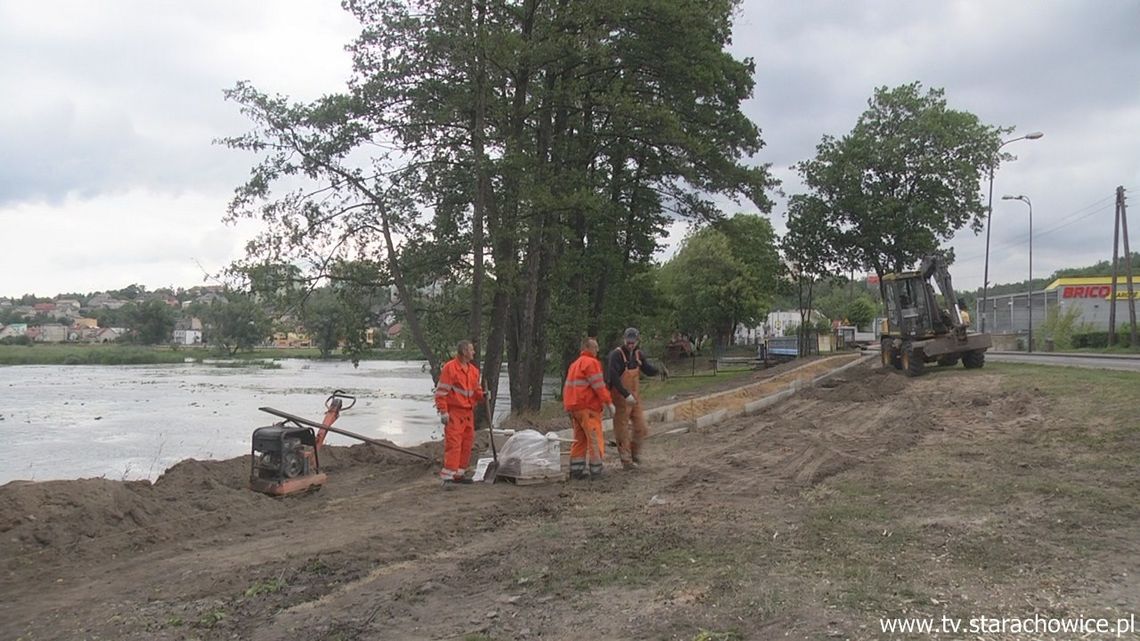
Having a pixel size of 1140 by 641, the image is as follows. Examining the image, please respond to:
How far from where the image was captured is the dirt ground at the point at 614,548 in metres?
4.48

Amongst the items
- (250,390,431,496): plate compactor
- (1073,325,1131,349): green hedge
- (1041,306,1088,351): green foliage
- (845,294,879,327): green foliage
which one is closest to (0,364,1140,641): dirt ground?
(250,390,431,496): plate compactor

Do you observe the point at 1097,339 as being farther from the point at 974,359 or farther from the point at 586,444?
the point at 586,444

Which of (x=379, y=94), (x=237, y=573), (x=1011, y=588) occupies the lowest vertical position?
(x=237, y=573)

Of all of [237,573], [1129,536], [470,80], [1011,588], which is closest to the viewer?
[1011,588]

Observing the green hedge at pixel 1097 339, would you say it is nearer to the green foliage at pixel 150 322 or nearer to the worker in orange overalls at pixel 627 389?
the worker in orange overalls at pixel 627 389

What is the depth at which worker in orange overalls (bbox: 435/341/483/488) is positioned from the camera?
357 inches

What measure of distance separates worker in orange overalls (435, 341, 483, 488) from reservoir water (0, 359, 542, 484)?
7.76 metres

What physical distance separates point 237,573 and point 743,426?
9563mm

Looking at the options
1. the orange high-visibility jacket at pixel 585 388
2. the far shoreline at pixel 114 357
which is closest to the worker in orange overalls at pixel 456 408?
the orange high-visibility jacket at pixel 585 388

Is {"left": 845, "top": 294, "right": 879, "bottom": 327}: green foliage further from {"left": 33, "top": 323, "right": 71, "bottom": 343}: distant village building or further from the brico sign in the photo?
{"left": 33, "top": 323, "right": 71, "bottom": 343}: distant village building

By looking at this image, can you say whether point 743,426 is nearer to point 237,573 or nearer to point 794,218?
point 237,573

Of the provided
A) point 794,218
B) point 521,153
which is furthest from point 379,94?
point 794,218

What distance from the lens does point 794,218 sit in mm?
31234

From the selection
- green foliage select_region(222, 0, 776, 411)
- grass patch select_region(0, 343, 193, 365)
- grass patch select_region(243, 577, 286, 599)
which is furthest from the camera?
grass patch select_region(0, 343, 193, 365)
